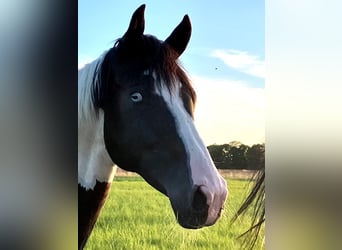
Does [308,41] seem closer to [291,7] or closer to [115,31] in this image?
[291,7]

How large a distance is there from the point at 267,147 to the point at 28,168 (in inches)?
38.7

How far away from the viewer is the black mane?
2.19 m

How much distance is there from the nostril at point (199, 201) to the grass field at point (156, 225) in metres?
0.10

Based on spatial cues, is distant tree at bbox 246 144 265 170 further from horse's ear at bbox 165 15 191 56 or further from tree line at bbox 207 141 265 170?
horse's ear at bbox 165 15 191 56

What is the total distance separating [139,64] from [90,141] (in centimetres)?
38

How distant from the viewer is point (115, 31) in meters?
2.23

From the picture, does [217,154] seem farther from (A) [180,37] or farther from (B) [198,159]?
(A) [180,37]

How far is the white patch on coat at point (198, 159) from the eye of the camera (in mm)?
2131

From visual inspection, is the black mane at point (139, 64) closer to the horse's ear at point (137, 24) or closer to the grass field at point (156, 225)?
the horse's ear at point (137, 24)

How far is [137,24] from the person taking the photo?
220cm

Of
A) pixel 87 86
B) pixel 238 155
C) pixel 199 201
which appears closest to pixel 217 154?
pixel 238 155

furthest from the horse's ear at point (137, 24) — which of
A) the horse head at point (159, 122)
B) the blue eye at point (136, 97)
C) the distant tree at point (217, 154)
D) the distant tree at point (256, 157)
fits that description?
the distant tree at point (256, 157)

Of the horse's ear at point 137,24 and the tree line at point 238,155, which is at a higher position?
the horse's ear at point 137,24

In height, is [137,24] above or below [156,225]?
above
